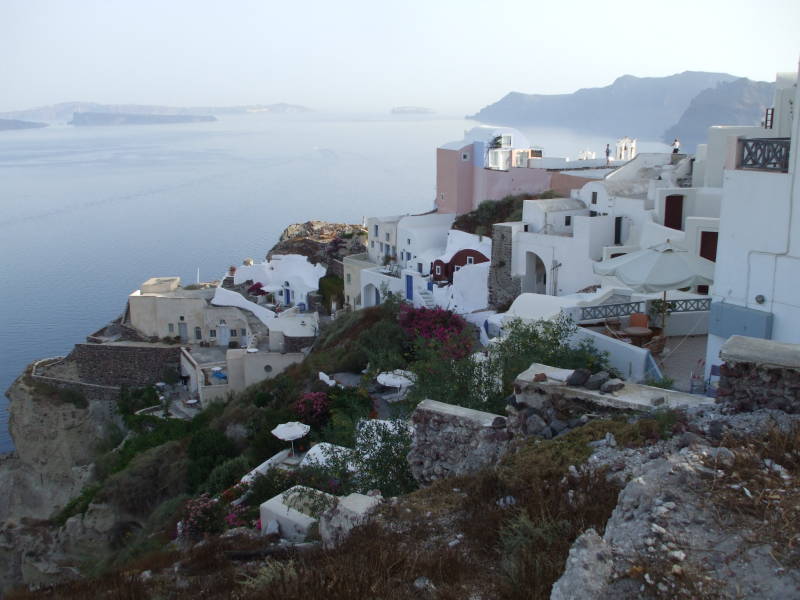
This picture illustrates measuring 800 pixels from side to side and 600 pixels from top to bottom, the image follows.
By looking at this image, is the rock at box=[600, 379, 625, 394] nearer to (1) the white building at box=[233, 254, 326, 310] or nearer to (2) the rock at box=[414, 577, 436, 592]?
(2) the rock at box=[414, 577, 436, 592]

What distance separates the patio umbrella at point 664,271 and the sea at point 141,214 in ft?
98.0

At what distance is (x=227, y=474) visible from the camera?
1380cm

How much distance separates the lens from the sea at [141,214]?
1806 inches

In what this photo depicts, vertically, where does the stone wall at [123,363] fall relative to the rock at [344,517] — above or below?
below

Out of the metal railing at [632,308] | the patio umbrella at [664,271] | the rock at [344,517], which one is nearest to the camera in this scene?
the rock at [344,517]

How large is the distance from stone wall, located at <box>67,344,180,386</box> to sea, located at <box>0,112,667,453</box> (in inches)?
255

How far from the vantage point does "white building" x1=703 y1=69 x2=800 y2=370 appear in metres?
8.16

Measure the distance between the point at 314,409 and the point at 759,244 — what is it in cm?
879

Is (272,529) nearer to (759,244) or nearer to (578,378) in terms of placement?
(578,378)

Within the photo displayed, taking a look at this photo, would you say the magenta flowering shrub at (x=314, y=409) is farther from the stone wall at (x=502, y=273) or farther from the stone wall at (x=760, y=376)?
the stone wall at (x=760, y=376)

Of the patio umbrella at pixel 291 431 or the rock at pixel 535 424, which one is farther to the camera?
the patio umbrella at pixel 291 431

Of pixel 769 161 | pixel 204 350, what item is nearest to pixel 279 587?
pixel 769 161

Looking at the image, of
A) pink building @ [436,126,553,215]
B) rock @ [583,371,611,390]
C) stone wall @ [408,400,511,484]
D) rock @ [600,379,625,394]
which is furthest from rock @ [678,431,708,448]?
pink building @ [436,126,553,215]

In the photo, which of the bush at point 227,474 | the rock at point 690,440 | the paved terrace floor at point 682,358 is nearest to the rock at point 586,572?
the rock at point 690,440
